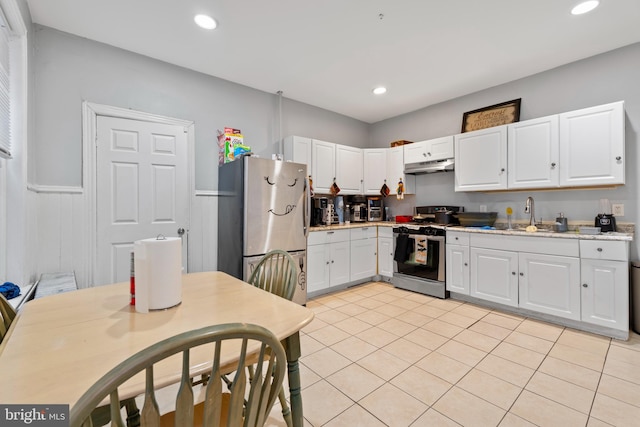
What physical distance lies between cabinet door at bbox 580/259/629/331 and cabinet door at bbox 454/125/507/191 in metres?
1.16

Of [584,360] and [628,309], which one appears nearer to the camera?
[584,360]

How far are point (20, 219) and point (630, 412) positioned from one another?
409 cm

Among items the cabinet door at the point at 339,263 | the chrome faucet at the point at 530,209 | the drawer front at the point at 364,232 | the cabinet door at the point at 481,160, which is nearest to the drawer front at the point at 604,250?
the chrome faucet at the point at 530,209

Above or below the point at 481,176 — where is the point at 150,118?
above

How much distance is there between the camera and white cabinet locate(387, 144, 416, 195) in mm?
4297

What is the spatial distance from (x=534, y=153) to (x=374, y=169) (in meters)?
2.06

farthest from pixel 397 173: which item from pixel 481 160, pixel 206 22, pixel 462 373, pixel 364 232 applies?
pixel 206 22

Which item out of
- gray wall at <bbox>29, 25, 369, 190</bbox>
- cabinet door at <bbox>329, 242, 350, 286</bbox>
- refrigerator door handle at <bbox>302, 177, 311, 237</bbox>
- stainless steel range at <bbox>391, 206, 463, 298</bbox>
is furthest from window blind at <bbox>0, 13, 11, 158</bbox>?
stainless steel range at <bbox>391, 206, 463, 298</bbox>

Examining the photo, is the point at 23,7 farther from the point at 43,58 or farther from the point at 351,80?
the point at 351,80

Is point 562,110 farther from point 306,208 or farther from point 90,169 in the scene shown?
point 90,169

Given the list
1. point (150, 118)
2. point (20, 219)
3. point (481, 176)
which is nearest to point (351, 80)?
point (481, 176)

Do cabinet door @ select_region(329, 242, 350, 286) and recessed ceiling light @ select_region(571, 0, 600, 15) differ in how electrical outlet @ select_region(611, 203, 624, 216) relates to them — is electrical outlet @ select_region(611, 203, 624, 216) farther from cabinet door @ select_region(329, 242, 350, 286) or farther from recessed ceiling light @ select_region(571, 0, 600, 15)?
cabinet door @ select_region(329, 242, 350, 286)

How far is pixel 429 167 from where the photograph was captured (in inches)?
155

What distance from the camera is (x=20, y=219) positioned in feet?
6.64
